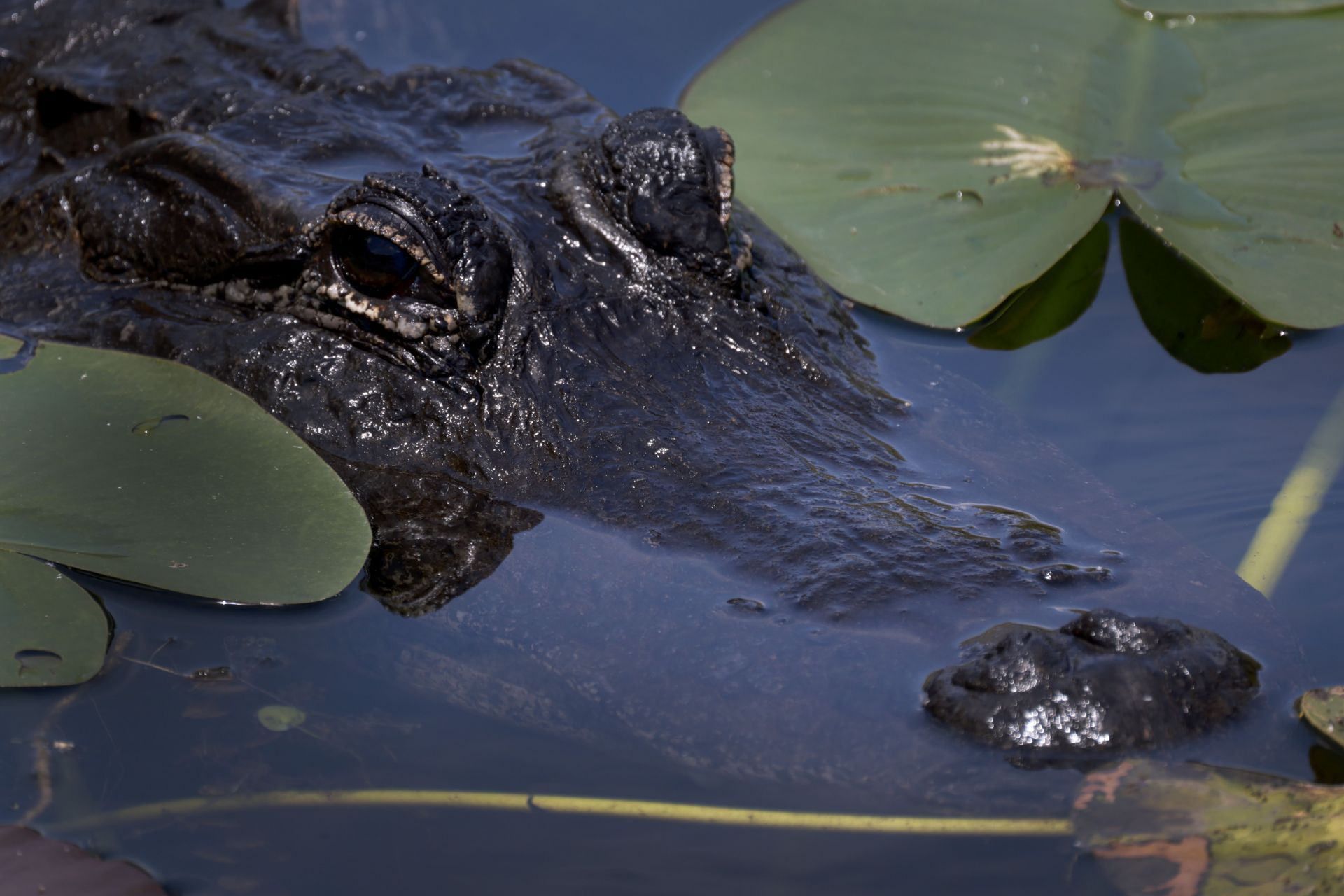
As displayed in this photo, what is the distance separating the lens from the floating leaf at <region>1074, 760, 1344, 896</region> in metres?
2.26

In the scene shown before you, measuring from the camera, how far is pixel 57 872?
2434 mm

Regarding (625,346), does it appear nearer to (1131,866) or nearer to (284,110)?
(284,110)

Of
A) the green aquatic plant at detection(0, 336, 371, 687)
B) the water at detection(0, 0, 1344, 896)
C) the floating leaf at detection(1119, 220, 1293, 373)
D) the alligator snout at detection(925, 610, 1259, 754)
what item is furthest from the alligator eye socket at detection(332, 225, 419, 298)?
the floating leaf at detection(1119, 220, 1293, 373)

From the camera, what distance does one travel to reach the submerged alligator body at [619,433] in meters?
2.58

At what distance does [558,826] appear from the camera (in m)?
2.58

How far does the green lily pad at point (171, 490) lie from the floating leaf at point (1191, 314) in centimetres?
299

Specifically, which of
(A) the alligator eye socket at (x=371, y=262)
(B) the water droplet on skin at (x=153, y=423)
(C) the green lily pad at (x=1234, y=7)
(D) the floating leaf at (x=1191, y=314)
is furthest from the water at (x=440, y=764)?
(C) the green lily pad at (x=1234, y=7)

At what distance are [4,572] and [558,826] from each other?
1410 mm

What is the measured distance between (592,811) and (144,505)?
137cm

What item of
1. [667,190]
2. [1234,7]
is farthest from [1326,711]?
[1234,7]

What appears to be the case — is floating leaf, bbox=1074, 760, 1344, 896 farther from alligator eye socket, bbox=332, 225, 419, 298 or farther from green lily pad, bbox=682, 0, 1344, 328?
green lily pad, bbox=682, 0, 1344, 328

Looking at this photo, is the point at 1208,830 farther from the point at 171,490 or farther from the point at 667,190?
the point at 171,490

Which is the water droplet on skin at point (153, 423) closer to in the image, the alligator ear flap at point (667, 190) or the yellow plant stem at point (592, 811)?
the yellow plant stem at point (592, 811)

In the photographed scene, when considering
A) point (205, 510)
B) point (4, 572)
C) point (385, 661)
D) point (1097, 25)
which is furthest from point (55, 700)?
point (1097, 25)
